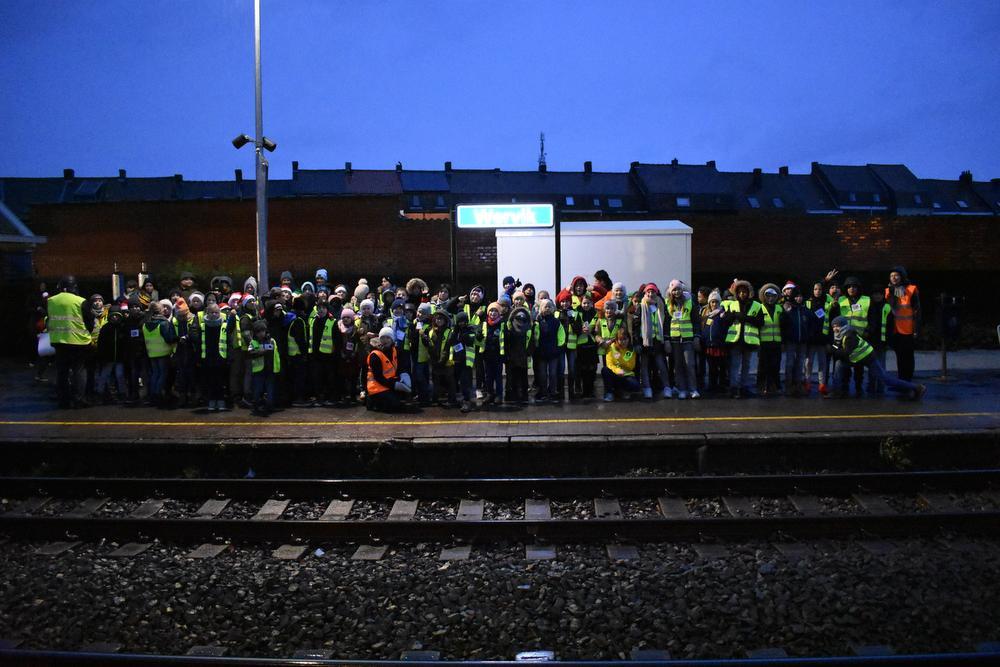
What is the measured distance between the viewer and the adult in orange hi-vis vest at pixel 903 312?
473 inches

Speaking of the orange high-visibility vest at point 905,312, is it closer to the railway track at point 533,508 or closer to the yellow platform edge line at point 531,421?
the yellow platform edge line at point 531,421

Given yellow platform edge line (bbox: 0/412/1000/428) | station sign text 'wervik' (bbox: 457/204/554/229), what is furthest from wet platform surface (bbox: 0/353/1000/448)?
station sign text 'wervik' (bbox: 457/204/554/229)

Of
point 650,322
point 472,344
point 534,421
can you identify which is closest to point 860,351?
point 650,322

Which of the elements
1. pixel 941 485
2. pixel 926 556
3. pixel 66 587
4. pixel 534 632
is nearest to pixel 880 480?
pixel 941 485

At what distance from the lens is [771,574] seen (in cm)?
586

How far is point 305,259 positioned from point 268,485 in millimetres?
13948

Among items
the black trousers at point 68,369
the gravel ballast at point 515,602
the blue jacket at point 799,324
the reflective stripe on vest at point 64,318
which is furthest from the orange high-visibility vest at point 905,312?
the black trousers at point 68,369

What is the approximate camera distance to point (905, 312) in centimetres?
1201

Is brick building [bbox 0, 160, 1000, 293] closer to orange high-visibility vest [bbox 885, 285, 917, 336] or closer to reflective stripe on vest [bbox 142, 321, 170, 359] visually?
orange high-visibility vest [bbox 885, 285, 917, 336]

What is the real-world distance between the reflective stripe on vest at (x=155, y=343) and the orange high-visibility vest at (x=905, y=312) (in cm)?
1186

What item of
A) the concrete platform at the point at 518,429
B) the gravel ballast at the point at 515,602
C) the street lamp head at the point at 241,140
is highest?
the street lamp head at the point at 241,140

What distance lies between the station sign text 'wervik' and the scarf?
2.62m

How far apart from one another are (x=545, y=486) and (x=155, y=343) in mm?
7047

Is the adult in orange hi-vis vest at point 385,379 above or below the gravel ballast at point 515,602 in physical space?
above
